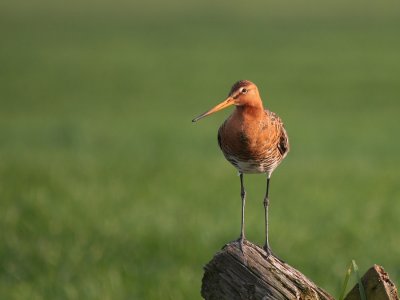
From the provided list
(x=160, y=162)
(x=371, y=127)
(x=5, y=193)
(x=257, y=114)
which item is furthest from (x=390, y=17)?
(x=257, y=114)

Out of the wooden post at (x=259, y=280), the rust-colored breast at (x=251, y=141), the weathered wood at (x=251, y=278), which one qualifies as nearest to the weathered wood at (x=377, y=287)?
the wooden post at (x=259, y=280)

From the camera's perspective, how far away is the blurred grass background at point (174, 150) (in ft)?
36.7

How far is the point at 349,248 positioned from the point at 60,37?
4288 centimetres

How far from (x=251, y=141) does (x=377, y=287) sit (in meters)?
0.95

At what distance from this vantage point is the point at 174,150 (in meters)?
23.0

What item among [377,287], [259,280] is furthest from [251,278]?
[377,287]

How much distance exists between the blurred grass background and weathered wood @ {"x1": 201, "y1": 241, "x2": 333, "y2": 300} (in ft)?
16.3

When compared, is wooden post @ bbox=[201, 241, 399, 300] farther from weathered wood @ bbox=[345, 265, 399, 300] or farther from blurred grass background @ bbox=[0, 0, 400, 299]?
blurred grass background @ bbox=[0, 0, 400, 299]

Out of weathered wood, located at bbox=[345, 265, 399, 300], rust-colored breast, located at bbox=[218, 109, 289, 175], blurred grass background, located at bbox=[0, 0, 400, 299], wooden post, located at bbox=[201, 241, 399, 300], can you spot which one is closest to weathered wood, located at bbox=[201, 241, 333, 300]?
wooden post, located at bbox=[201, 241, 399, 300]

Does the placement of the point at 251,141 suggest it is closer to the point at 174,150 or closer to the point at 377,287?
the point at 377,287

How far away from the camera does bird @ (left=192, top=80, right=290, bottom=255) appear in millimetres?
4074

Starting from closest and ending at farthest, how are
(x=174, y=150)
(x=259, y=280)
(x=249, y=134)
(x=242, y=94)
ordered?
(x=259, y=280) → (x=242, y=94) → (x=249, y=134) → (x=174, y=150)

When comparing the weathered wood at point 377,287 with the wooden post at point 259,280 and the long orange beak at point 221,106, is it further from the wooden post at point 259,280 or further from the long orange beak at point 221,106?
the long orange beak at point 221,106

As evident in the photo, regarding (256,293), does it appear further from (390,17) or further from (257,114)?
(390,17)
